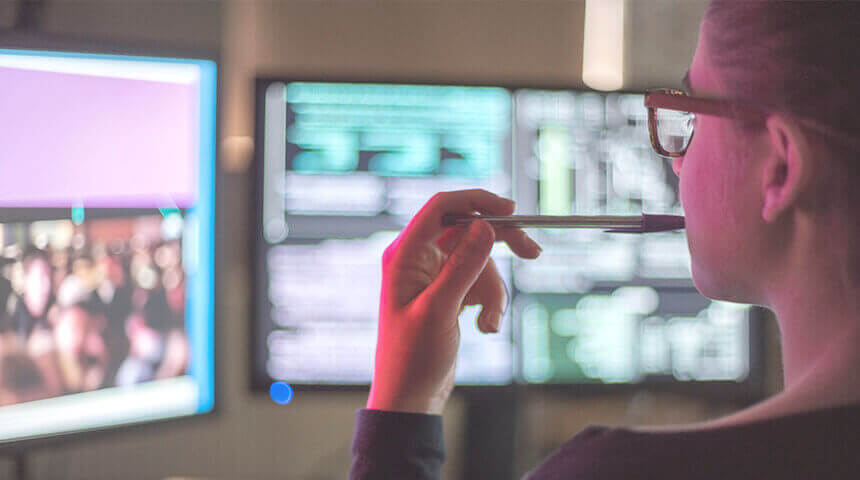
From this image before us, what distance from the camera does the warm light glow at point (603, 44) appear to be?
1.07 m

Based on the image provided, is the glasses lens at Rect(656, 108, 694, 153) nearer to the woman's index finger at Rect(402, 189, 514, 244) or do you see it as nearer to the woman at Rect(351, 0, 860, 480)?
the woman at Rect(351, 0, 860, 480)

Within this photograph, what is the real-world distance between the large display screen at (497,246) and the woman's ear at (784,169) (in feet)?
1.77

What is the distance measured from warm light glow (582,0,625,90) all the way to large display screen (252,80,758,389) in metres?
0.16

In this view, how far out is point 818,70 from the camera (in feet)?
1.13

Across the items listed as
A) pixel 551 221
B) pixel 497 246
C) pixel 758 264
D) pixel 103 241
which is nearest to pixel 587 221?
pixel 551 221

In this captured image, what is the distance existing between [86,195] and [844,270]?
27.7 inches

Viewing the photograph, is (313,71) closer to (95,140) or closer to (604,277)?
(95,140)

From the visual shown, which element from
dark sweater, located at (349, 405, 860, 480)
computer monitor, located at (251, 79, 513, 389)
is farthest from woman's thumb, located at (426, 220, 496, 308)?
computer monitor, located at (251, 79, 513, 389)

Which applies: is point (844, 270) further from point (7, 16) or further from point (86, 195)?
point (7, 16)

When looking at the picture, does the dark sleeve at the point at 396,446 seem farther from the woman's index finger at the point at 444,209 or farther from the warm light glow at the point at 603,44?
the warm light glow at the point at 603,44

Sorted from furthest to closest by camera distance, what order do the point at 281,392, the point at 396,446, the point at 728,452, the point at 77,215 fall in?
1. the point at 281,392
2. the point at 77,215
3. the point at 396,446
4. the point at 728,452

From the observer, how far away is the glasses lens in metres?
0.48

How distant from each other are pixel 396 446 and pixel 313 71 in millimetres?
642

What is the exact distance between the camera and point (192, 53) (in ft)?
2.61
